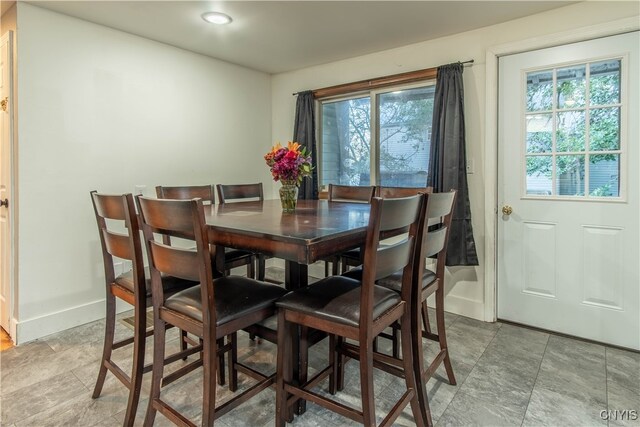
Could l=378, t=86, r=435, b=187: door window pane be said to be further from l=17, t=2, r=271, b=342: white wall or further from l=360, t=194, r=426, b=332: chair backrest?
l=360, t=194, r=426, b=332: chair backrest

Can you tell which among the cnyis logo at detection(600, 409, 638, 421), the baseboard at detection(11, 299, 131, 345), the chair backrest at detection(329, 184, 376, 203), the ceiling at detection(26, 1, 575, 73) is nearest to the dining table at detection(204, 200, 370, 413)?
the chair backrest at detection(329, 184, 376, 203)

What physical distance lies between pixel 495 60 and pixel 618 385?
2.24m

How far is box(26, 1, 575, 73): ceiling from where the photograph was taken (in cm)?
248

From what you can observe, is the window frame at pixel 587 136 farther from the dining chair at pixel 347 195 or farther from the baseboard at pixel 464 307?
the dining chair at pixel 347 195

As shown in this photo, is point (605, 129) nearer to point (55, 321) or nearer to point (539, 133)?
point (539, 133)

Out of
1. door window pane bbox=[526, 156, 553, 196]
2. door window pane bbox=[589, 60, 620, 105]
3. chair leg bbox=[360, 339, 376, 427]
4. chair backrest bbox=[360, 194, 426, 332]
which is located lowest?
chair leg bbox=[360, 339, 376, 427]

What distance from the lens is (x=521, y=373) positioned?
2.11 m

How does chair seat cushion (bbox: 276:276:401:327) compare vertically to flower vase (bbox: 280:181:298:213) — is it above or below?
below

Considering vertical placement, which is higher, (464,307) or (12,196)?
(12,196)

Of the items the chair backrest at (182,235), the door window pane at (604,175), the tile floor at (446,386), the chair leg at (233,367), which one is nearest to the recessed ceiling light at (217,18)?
the chair backrest at (182,235)

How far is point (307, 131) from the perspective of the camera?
383 centimetres

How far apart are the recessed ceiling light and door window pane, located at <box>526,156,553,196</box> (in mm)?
2452

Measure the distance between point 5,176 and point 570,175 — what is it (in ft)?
12.9

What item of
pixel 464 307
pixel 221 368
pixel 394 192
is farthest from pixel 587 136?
pixel 221 368
